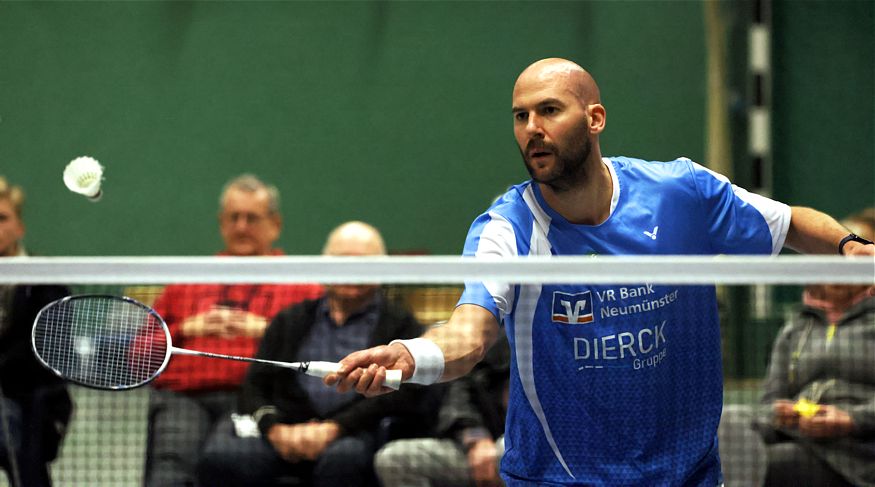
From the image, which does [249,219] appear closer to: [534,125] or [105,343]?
[105,343]

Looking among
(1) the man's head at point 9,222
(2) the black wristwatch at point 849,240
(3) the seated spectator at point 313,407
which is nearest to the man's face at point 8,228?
(1) the man's head at point 9,222

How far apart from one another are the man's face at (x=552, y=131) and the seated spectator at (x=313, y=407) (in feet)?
5.17

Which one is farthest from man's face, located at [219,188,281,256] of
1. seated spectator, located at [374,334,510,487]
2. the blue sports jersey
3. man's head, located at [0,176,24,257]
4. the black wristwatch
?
the black wristwatch

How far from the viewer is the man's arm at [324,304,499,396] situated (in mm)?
2367

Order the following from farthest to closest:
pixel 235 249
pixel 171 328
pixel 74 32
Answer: pixel 74 32, pixel 235 249, pixel 171 328

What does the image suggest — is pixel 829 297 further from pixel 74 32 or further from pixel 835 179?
pixel 74 32

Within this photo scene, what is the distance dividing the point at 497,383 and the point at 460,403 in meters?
0.17

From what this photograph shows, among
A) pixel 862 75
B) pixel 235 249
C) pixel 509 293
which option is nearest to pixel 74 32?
pixel 235 249

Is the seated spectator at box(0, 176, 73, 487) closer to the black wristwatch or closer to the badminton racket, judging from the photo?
the badminton racket

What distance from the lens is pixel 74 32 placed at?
25.2 ft

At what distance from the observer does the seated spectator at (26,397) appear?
403 cm

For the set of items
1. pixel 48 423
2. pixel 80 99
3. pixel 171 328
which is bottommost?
pixel 48 423

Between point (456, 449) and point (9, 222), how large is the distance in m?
2.08

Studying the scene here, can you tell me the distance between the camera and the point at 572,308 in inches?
107
